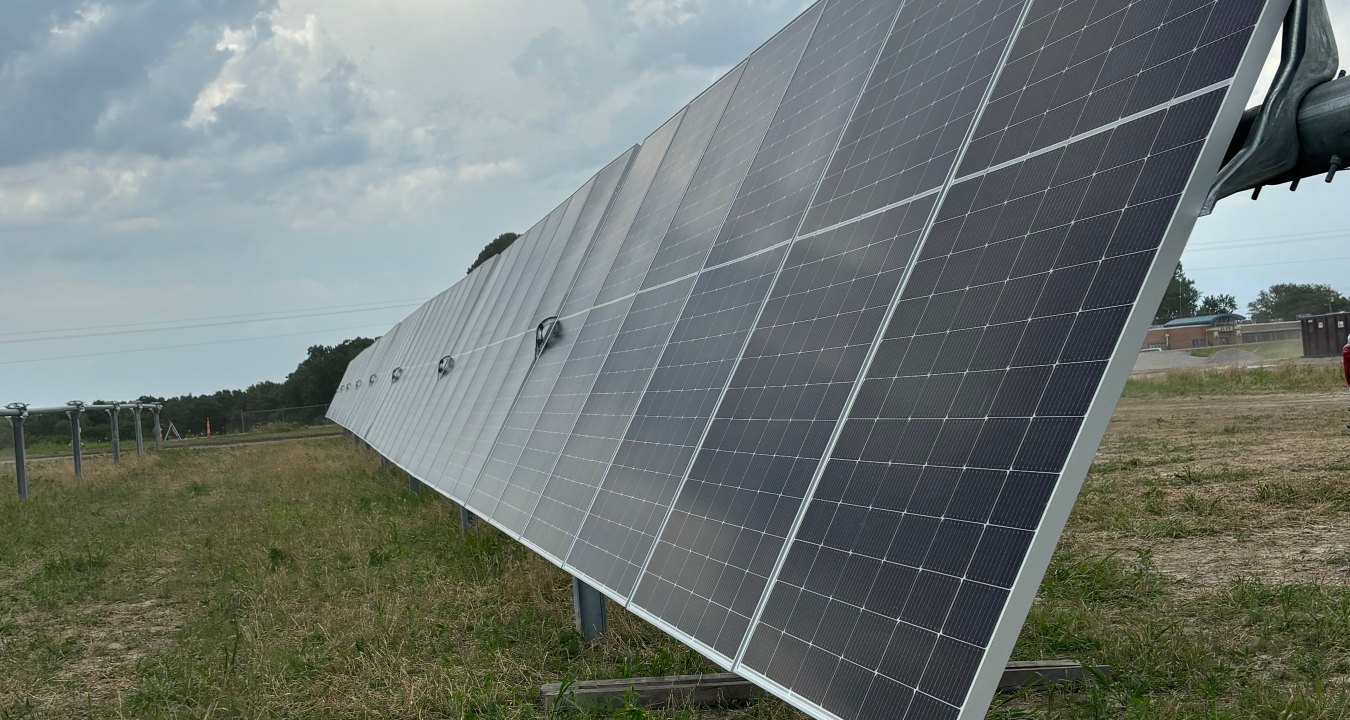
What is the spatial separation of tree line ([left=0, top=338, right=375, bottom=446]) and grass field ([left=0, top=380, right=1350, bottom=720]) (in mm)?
73277

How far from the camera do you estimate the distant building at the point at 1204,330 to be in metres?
62.6

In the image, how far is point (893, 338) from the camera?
501 centimetres

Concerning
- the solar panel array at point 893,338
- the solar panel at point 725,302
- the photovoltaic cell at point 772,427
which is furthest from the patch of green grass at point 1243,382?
the photovoltaic cell at point 772,427

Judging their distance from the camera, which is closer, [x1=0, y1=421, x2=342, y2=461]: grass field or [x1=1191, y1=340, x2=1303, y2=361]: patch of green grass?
[x1=1191, y1=340, x2=1303, y2=361]: patch of green grass

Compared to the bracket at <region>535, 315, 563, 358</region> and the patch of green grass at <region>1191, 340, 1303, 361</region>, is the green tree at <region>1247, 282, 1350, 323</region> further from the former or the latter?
the bracket at <region>535, 315, 563, 358</region>

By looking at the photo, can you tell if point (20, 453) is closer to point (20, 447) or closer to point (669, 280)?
point (20, 447)

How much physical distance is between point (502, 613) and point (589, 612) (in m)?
1.26

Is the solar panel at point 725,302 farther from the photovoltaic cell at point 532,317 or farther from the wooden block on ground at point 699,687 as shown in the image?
the photovoltaic cell at point 532,317

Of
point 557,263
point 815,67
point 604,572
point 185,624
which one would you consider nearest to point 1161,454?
point 557,263

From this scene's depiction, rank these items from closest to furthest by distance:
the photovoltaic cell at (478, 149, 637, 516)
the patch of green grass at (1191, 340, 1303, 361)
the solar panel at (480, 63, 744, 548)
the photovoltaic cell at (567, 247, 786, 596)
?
the photovoltaic cell at (567, 247, 786, 596) < the solar panel at (480, 63, 744, 548) < the photovoltaic cell at (478, 149, 637, 516) < the patch of green grass at (1191, 340, 1303, 361)

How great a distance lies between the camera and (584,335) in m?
11.2

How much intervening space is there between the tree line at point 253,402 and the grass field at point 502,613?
73.3m

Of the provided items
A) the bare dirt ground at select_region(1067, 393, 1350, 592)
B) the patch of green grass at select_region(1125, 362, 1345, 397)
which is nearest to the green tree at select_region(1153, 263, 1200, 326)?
the patch of green grass at select_region(1125, 362, 1345, 397)

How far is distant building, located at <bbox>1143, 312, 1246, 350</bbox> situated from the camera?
205 ft
